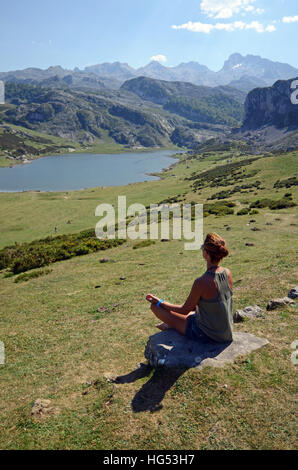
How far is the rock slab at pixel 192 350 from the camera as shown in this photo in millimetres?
8305

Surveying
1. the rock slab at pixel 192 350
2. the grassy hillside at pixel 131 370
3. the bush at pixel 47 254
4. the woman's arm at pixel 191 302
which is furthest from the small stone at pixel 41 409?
the bush at pixel 47 254

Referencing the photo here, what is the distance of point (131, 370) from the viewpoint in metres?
9.77

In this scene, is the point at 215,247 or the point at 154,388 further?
the point at 154,388

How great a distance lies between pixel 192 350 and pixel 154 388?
1.49 m

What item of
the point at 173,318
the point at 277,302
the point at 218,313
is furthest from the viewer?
the point at 277,302

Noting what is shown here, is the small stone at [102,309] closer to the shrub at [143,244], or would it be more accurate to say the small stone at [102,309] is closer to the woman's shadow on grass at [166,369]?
the woman's shadow on grass at [166,369]

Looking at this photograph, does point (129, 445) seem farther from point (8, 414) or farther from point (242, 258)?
point (242, 258)

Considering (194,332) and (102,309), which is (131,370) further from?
(102,309)

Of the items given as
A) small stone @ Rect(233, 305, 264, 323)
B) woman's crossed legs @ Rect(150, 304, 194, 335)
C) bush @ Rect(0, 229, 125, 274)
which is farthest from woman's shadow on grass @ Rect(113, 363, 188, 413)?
bush @ Rect(0, 229, 125, 274)

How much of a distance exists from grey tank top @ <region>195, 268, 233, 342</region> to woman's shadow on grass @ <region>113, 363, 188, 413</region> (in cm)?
129

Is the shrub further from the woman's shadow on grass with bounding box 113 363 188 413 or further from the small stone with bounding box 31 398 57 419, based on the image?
the small stone with bounding box 31 398 57 419

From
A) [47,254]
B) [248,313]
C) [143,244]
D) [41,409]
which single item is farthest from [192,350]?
[47,254]

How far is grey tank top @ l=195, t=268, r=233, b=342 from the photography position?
316 inches
